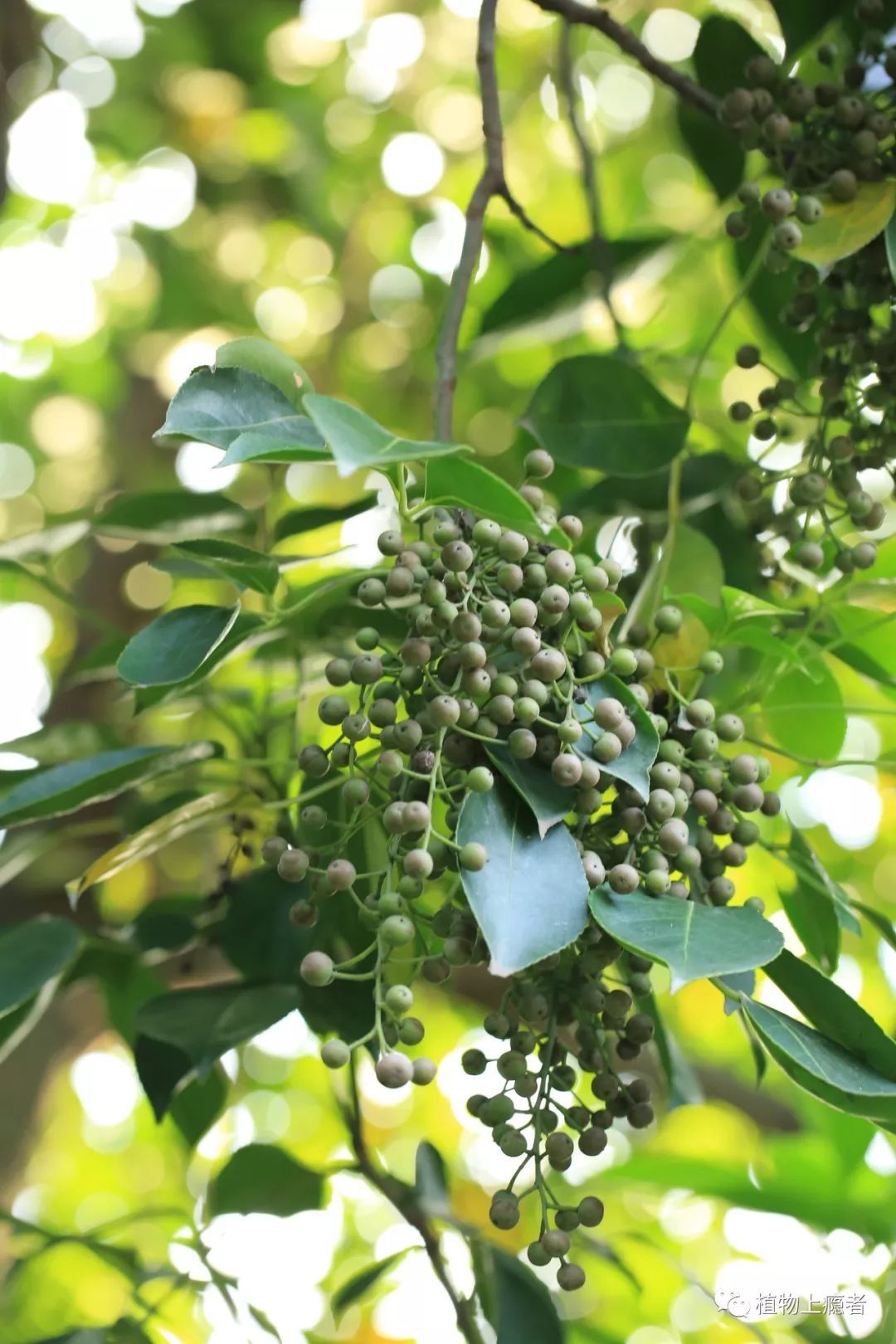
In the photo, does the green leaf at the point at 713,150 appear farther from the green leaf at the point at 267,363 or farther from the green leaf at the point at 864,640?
the green leaf at the point at 267,363

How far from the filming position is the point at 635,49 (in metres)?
0.69

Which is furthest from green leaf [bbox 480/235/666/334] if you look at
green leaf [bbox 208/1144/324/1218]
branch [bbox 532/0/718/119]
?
green leaf [bbox 208/1144/324/1218]

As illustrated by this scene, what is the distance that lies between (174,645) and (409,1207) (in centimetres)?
44

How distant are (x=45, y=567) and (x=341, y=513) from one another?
229mm

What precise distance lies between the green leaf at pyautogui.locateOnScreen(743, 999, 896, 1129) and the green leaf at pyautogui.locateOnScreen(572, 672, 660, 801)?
0.30 ft

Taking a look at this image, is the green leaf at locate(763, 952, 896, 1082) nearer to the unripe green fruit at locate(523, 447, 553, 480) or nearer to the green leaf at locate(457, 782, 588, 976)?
the green leaf at locate(457, 782, 588, 976)

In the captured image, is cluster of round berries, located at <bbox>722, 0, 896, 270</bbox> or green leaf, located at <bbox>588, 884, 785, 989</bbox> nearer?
green leaf, located at <bbox>588, 884, 785, 989</bbox>

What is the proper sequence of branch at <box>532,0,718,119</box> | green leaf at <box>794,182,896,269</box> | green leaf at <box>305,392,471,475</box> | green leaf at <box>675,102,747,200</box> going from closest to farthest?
green leaf at <box>305,392,471,475</box> → green leaf at <box>794,182,896,269</box> → branch at <box>532,0,718,119</box> → green leaf at <box>675,102,747,200</box>

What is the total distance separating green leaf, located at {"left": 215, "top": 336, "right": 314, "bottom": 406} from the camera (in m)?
0.45

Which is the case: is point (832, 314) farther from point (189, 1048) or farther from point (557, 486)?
point (189, 1048)

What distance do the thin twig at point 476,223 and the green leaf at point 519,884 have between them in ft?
0.68

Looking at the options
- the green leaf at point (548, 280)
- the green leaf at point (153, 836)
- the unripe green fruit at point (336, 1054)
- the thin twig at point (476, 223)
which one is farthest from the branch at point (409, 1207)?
the green leaf at point (548, 280)

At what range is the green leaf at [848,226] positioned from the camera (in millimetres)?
567

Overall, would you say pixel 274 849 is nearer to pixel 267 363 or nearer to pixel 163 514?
pixel 267 363
